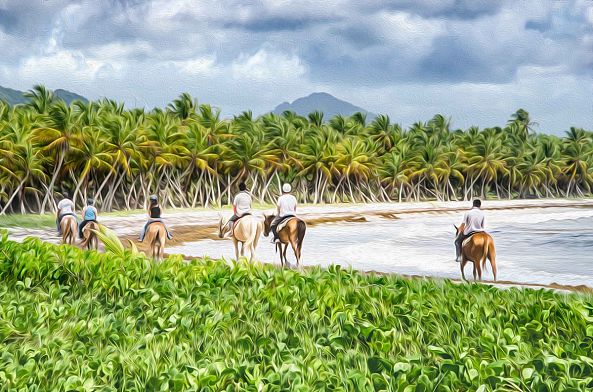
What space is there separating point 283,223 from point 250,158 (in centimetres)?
4251

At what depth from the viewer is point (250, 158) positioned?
198 ft

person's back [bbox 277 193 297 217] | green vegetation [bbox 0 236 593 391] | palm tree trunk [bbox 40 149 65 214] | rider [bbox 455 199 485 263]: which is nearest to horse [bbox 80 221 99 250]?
person's back [bbox 277 193 297 217]

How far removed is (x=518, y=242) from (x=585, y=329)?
2765 centimetres

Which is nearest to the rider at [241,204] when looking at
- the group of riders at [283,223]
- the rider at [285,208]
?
the group of riders at [283,223]

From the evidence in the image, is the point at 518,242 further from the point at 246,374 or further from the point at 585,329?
the point at 246,374

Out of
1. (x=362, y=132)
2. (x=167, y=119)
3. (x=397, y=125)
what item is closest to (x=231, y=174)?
(x=167, y=119)

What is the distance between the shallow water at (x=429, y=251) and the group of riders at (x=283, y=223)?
1970 millimetres

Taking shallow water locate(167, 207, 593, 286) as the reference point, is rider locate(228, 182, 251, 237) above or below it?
above

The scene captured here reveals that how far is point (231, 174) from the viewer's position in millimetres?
64562

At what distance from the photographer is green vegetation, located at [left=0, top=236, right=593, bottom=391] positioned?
14.6 feet

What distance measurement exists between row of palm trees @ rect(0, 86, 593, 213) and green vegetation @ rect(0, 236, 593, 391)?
3911 centimetres

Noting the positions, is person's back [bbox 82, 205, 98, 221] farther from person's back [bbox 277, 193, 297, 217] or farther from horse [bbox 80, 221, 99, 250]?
person's back [bbox 277, 193, 297, 217]

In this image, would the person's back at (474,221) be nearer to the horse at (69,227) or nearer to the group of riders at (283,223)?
the group of riders at (283,223)

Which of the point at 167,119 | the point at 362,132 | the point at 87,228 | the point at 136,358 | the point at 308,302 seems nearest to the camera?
the point at 136,358
